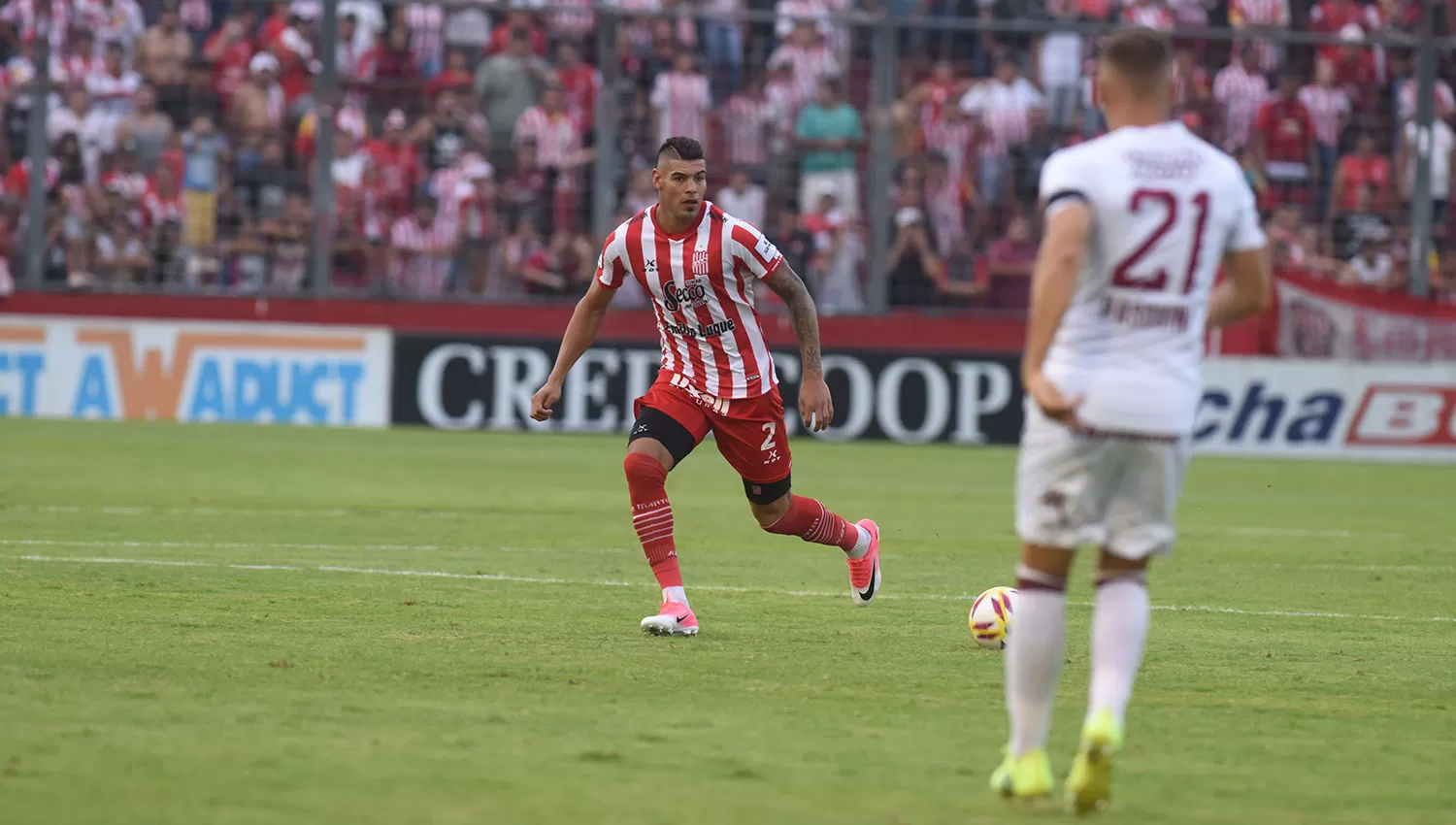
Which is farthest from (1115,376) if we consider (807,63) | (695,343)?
(807,63)

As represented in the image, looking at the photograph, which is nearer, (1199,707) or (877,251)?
(1199,707)

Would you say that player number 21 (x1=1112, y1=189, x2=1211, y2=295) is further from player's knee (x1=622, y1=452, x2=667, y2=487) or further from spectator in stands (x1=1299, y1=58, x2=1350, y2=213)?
spectator in stands (x1=1299, y1=58, x2=1350, y2=213)

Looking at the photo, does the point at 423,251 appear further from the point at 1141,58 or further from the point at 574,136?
the point at 1141,58

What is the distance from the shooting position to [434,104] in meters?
23.6

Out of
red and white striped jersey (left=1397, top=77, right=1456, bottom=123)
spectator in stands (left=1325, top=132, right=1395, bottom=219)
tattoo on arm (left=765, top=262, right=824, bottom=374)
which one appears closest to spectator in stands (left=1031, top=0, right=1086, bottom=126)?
spectator in stands (left=1325, top=132, right=1395, bottom=219)

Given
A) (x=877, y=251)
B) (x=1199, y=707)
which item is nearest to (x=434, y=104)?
(x=877, y=251)

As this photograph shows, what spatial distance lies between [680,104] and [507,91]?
203 centimetres

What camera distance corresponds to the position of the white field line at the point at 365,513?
1357 centimetres

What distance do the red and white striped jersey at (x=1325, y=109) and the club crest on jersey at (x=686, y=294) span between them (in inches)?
672

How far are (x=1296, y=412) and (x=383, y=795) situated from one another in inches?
755

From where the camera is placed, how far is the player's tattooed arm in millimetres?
8859

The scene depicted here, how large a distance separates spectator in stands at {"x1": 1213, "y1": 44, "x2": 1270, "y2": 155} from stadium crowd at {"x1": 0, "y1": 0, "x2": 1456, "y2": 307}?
30 mm

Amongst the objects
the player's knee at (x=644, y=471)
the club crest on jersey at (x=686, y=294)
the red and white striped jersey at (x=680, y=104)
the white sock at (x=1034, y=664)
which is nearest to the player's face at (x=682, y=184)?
the club crest on jersey at (x=686, y=294)

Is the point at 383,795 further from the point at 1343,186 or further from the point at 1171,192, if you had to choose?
the point at 1343,186
